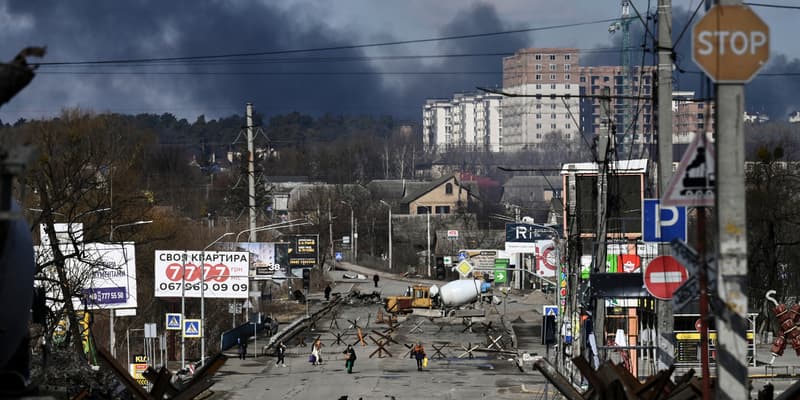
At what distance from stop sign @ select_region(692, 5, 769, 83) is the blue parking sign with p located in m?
9.68

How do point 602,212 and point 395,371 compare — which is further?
point 395,371

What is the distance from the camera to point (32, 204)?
66188 mm

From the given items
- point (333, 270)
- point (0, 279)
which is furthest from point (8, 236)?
point (333, 270)

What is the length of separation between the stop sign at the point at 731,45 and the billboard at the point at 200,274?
43.5 meters

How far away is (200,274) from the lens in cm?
5553

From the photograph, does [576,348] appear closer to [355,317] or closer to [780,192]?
[780,192]

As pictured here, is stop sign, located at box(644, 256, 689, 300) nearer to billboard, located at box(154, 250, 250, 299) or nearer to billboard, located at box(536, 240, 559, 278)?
billboard, located at box(536, 240, 559, 278)

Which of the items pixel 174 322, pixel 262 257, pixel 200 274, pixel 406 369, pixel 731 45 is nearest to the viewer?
pixel 731 45

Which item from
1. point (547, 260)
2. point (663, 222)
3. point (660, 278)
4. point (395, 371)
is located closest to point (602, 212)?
point (663, 222)

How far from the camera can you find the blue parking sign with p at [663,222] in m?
21.3

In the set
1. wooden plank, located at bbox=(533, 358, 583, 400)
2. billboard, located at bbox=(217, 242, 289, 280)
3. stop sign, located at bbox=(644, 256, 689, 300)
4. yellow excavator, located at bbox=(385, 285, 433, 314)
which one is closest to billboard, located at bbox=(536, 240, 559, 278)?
yellow excavator, located at bbox=(385, 285, 433, 314)

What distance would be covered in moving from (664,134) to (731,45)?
31.2 ft

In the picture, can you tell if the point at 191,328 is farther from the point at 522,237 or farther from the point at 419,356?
the point at 522,237

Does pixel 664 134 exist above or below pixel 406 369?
above
